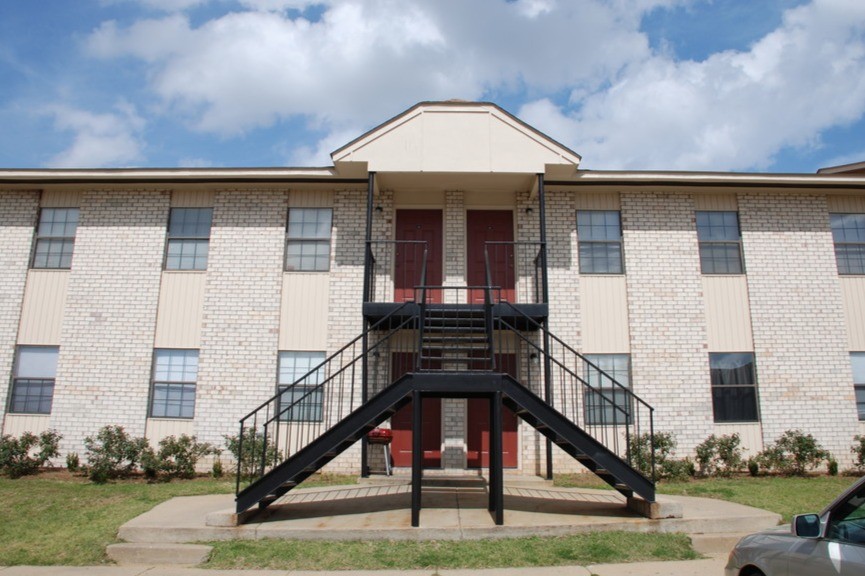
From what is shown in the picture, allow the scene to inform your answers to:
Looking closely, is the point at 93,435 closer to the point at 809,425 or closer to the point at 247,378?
the point at 247,378

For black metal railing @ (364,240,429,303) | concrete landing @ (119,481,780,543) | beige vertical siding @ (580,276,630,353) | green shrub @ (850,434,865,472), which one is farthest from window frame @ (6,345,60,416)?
green shrub @ (850,434,865,472)

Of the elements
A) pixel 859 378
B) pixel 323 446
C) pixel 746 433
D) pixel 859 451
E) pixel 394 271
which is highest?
pixel 394 271

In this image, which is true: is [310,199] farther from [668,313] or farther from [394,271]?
[668,313]

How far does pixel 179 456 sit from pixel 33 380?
12.8ft

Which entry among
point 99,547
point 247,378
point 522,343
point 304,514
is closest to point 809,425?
point 522,343

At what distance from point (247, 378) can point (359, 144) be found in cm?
516

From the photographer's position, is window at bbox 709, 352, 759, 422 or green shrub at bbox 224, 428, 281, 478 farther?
window at bbox 709, 352, 759, 422

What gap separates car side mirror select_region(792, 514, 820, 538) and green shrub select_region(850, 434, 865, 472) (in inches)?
402

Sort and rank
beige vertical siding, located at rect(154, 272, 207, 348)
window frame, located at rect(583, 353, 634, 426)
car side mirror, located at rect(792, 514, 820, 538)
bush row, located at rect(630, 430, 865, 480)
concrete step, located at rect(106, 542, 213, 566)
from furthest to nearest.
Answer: beige vertical siding, located at rect(154, 272, 207, 348), window frame, located at rect(583, 353, 634, 426), bush row, located at rect(630, 430, 865, 480), concrete step, located at rect(106, 542, 213, 566), car side mirror, located at rect(792, 514, 820, 538)

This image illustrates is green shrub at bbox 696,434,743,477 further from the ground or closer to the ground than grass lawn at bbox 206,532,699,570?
further from the ground

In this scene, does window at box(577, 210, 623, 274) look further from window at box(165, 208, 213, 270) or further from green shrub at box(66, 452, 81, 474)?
green shrub at box(66, 452, 81, 474)

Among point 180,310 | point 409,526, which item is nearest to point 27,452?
point 180,310

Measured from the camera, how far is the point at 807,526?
3.77 metres

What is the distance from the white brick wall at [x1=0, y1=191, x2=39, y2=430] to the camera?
42.2 feet
